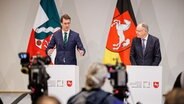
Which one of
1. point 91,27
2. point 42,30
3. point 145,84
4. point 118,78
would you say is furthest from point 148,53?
point 42,30

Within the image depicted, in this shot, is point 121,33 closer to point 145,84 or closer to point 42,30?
point 42,30

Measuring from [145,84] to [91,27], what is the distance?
250 cm

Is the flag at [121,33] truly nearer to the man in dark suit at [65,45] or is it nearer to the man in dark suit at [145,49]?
the man in dark suit at [65,45]

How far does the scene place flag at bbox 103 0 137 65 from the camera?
759 cm

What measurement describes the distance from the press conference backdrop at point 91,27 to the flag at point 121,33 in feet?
1.02

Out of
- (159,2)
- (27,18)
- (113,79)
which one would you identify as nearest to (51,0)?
(27,18)

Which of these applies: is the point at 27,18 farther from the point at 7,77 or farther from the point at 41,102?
the point at 41,102

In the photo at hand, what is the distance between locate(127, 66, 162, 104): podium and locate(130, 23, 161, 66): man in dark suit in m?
0.51

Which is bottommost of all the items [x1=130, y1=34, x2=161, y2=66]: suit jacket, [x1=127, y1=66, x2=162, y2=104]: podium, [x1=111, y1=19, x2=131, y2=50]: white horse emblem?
[x1=127, y1=66, x2=162, y2=104]: podium

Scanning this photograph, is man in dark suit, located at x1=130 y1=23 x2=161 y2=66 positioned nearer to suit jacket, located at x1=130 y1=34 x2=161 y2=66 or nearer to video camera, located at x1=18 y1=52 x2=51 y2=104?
suit jacket, located at x1=130 y1=34 x2=161 y2=66

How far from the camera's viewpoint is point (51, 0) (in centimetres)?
782

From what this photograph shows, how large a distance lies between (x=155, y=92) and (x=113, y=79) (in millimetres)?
1765

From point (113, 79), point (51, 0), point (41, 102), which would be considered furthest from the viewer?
point (51, 0)

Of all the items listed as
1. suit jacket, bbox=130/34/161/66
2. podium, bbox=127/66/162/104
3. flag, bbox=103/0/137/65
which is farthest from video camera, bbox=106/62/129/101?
flag, bbox=103/0/137/65
